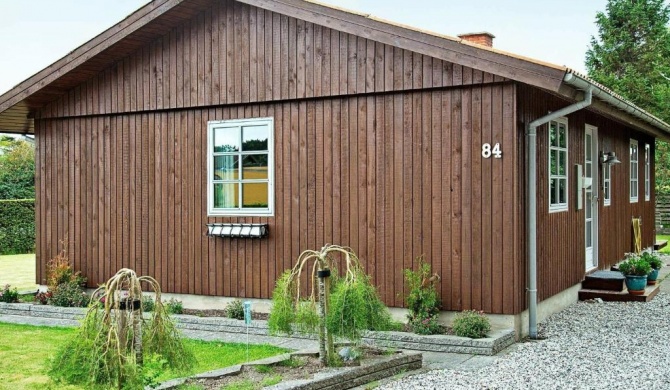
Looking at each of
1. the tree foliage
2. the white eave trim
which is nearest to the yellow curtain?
the white eave trim

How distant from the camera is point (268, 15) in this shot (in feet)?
30.8

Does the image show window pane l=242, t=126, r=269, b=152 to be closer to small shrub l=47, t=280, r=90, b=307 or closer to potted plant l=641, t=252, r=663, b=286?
small shrub l=47, t=280, r=90, b=307

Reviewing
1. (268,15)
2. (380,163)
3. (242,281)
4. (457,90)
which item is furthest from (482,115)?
(242,281)

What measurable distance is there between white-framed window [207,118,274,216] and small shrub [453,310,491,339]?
2854mm

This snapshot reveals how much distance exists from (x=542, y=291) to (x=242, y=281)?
11.9 feet

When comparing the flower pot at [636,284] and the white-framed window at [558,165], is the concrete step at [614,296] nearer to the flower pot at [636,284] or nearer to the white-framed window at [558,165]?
the flower pot at [636,284]

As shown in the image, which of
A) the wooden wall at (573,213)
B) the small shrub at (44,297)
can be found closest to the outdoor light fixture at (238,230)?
the small shrub at (44,297)

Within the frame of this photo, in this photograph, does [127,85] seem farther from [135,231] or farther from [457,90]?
[457,90]

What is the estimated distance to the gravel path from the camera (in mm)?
6379

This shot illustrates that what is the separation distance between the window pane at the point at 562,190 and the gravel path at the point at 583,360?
1.46m

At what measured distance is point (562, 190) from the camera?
32.8 feet

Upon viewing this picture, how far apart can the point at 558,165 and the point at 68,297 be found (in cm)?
662

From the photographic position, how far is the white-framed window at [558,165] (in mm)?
9523

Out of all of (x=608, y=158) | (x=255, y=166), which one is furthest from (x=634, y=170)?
(x=255, y=166)
